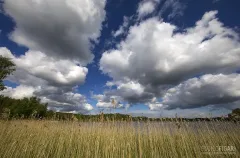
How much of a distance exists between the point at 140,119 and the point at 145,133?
64 cm

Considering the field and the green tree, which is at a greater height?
the green tree

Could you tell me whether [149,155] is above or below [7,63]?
below

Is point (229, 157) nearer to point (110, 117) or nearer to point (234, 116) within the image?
point (234, 116)

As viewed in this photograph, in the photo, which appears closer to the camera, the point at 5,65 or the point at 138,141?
the point at 138,141

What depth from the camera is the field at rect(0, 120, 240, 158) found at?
586 centimetres

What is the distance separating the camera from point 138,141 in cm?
687

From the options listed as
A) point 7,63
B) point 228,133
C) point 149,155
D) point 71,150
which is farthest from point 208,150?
point 7,63

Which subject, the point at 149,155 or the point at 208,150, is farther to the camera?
the point at 149,155

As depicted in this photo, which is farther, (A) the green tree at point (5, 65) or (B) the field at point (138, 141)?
(A) the green tree at point (5, 65)

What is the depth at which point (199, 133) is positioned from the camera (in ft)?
21.9

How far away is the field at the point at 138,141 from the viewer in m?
5.86

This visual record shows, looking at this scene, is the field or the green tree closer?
the field

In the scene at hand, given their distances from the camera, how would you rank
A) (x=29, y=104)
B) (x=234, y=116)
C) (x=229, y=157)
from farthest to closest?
(x=29, y=104), (x=234, y=116), (x=229, y=157)

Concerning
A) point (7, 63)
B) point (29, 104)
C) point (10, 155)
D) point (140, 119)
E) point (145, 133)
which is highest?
point (7, 63)
